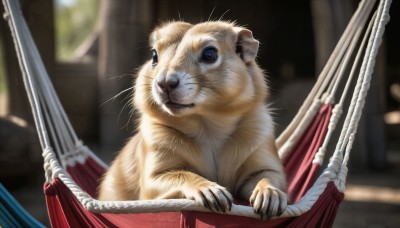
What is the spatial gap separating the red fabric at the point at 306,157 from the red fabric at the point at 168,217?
498mm

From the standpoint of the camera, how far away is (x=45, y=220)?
397 centimetres

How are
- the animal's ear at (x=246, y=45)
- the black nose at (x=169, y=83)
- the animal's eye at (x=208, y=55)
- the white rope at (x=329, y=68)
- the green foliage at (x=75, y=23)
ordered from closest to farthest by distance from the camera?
the black nose at (x=169, y=83) < the animal's eye at (x=208, y=55) < the animal's ear at (x=246, y=45) < the white rope at (x=329, y=68) < the green foliage at (x=75, y=23)

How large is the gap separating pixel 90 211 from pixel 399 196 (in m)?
3.46

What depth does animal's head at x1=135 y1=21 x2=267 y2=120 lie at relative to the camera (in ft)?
6.67

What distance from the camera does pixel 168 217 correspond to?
1.83 metres

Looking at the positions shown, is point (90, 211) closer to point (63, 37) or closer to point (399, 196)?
A: point (399, 196)

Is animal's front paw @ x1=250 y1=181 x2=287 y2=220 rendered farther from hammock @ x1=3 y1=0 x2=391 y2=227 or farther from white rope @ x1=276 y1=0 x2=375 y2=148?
white rope @ x1=276 y1=0 x2=375 y2=148

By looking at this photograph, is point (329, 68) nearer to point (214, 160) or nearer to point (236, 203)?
point (214, 160)

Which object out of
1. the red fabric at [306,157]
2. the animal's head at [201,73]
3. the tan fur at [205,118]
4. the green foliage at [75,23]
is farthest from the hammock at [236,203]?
the green foliage at [75,23]

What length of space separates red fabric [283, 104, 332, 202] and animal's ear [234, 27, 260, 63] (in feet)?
1.97

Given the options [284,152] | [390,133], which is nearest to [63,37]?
[390,133]

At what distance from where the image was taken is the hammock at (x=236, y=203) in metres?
1.83

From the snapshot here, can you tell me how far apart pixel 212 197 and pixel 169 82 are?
44 cm

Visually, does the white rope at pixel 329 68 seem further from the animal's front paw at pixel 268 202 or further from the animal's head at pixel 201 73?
the animal's front paw at pixel 268 202
